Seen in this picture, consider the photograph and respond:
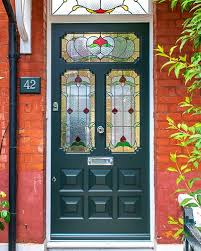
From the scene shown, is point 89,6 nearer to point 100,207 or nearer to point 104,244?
point 100,207

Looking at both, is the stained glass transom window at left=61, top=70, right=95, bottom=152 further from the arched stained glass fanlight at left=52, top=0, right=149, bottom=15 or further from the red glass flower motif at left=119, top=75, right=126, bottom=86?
the arched stained glass fanlight at left=52, top=0, right=149, bottom=15

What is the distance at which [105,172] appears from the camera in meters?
5.15

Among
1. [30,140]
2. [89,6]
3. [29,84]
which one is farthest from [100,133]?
[89,6]

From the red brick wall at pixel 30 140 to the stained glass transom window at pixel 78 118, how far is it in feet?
1.20

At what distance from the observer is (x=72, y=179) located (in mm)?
5148

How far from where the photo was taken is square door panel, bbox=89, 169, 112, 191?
5148mm

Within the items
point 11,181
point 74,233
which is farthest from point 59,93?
point 74,233

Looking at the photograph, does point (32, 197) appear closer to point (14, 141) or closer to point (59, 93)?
point (14, 141)

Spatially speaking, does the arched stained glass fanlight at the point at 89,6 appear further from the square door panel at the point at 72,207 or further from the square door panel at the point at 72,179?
the square door panel at the point at 72,207

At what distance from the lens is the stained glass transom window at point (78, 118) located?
5.18 meters

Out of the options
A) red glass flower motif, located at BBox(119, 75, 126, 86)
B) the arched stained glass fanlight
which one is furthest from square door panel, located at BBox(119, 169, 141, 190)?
the arched stained glass fanlight

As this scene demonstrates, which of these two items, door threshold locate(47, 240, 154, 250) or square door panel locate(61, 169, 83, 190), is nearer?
door threshold locate(47, 240, 154, 250)

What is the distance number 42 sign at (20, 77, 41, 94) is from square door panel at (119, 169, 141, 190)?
4.54 feet

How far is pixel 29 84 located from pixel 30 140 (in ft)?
2.03
